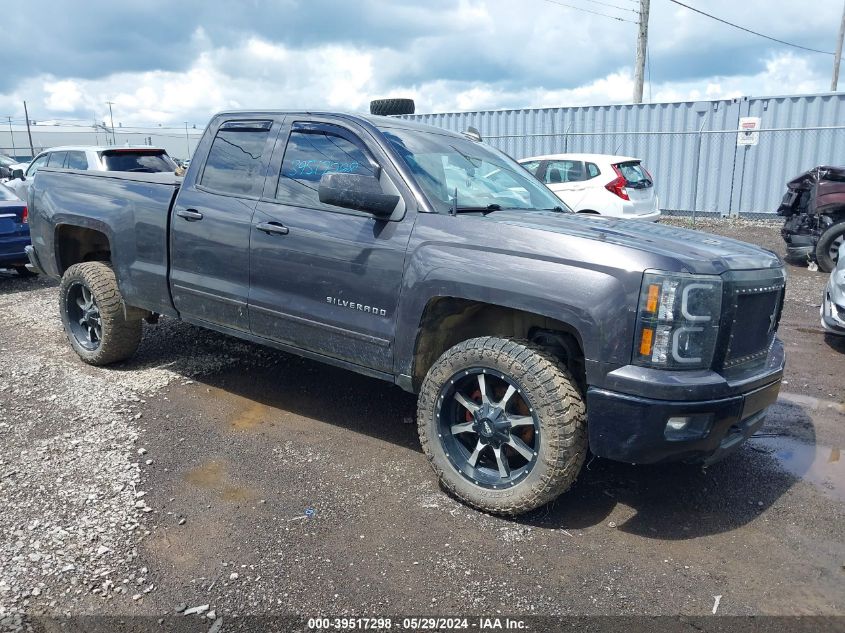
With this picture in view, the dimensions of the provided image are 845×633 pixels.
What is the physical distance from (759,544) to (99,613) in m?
2.90

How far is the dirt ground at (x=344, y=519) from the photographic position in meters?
2.93

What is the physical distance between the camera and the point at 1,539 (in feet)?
10.7

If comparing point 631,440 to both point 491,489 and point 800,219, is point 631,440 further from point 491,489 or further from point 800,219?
point 800,219

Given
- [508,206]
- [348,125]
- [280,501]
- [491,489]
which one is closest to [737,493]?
[491,489]

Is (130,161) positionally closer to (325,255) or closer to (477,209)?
(325,255)

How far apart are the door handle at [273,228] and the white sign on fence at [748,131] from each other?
47.3 ft

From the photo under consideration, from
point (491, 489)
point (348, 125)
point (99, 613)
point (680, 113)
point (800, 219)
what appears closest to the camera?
point (99, 613)

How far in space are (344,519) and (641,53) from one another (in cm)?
1884

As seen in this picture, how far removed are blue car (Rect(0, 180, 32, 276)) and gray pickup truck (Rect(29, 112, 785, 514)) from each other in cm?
477

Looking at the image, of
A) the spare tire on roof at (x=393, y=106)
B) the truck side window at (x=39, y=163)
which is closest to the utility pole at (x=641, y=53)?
the spare tire on roof at (x=393, y=106)

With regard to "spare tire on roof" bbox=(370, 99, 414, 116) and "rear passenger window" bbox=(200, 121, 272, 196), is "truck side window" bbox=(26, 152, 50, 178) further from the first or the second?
"rear passenger window" bbox=(200, 121, 272, 196)

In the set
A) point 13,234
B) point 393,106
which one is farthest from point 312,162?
point 13,234

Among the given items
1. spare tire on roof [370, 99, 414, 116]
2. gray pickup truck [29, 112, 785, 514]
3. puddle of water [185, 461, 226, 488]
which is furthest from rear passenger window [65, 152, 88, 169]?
puddle of water [185, 461, 226, 488]

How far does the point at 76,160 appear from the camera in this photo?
1141 centimetres
